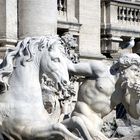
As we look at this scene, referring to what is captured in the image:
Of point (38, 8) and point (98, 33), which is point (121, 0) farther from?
point (38, 8)

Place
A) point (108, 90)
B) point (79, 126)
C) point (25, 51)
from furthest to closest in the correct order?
point (108, 90) < point (25, 51) < point (79, 126)

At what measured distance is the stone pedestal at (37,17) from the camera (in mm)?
14297

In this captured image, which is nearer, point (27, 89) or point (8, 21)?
point (27, 89)

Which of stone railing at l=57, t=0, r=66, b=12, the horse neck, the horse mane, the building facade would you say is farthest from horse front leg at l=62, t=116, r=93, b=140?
stone railing at l=57, t=0, r=66, b=12

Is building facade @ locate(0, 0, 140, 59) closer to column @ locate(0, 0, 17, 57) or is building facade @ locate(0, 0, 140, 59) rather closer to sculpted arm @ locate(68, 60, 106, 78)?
column @ locate(0, 0, 17, 57)

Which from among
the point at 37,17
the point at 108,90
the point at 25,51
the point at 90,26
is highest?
the point at 37,17

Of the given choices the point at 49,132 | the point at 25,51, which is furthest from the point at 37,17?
the point at 49,132

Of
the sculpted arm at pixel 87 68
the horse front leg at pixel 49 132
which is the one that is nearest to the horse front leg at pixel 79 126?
the horse front leg at pixel 49 132

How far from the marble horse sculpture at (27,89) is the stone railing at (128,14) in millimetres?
13340

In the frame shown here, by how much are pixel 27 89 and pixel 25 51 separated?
42 cm

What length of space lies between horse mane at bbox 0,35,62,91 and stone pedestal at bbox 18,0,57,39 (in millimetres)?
6285

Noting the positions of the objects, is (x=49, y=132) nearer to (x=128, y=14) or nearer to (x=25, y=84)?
(x=25, y=84)

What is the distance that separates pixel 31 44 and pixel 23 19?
6.94m

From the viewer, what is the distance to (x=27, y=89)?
763 centimetres
